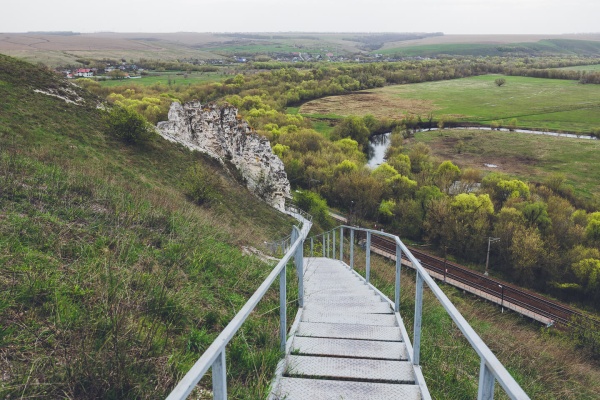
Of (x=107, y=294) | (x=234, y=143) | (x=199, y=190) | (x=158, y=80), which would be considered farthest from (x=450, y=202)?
(x=158, y=80)

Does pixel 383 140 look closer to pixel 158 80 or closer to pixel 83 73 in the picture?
pixel 158 80

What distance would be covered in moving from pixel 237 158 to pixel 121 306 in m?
32.2

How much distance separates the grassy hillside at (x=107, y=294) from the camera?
9.91ft

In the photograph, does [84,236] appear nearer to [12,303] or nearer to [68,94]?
[12,303]

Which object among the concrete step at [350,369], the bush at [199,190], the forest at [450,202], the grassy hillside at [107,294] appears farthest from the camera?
the forest at [450,202]

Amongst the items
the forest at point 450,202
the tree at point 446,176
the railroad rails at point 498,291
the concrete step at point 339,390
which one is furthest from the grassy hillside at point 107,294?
the tree at point 446,176

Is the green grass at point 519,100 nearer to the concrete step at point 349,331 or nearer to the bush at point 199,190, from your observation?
the bush at point 199,190

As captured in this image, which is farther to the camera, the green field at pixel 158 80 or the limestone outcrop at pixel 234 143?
the green field at pixel 158 80

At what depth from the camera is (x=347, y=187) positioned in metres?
48.6

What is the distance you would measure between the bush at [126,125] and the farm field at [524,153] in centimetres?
5496

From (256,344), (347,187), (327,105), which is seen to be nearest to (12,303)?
(256,344)

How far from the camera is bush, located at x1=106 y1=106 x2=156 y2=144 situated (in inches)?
947

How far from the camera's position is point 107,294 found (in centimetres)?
368

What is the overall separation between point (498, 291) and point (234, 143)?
84.8 ft
